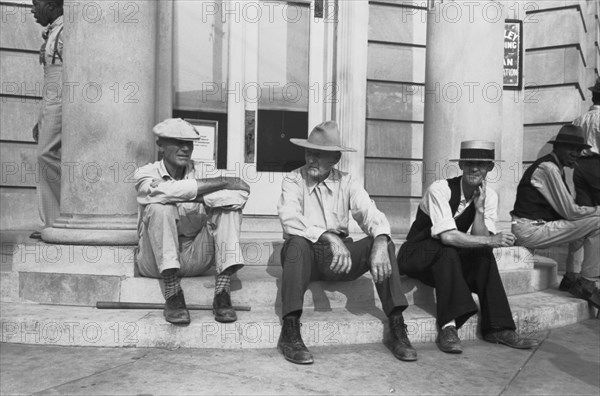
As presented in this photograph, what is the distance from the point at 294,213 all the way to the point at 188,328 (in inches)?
45.5

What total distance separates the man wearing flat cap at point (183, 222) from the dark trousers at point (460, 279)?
1516 millimetres

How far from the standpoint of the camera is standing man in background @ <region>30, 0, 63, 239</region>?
5914 mm

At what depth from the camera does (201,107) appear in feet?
24.4

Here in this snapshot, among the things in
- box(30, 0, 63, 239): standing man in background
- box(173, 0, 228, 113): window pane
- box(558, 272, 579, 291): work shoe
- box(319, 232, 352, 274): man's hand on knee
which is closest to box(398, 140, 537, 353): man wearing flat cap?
box(319, 232, 352, 274): man's hand on knee

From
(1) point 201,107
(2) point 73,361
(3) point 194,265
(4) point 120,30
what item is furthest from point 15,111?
(2) point 73,361

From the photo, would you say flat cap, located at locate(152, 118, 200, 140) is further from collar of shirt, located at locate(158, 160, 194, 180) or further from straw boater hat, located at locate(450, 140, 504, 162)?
straw boater hat, located at locate(450, 140, 504, 162)

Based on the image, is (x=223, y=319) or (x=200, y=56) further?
(x=200, y=56)

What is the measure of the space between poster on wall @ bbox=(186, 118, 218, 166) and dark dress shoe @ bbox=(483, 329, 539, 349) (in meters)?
3.77

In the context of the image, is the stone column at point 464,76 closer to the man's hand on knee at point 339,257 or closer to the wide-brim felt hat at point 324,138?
the wide-brim felt hat at point 324,138

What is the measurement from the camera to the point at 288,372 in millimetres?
4145

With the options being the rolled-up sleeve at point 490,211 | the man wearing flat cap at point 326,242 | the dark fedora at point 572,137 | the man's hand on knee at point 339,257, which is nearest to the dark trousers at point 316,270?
the man wearing flat cap at point 326,242

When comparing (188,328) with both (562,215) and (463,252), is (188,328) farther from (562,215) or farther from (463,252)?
(562,215)

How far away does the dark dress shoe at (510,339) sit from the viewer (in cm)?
491

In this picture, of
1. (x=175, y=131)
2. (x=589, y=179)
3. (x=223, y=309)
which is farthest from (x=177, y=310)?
(x=589, y=179)
